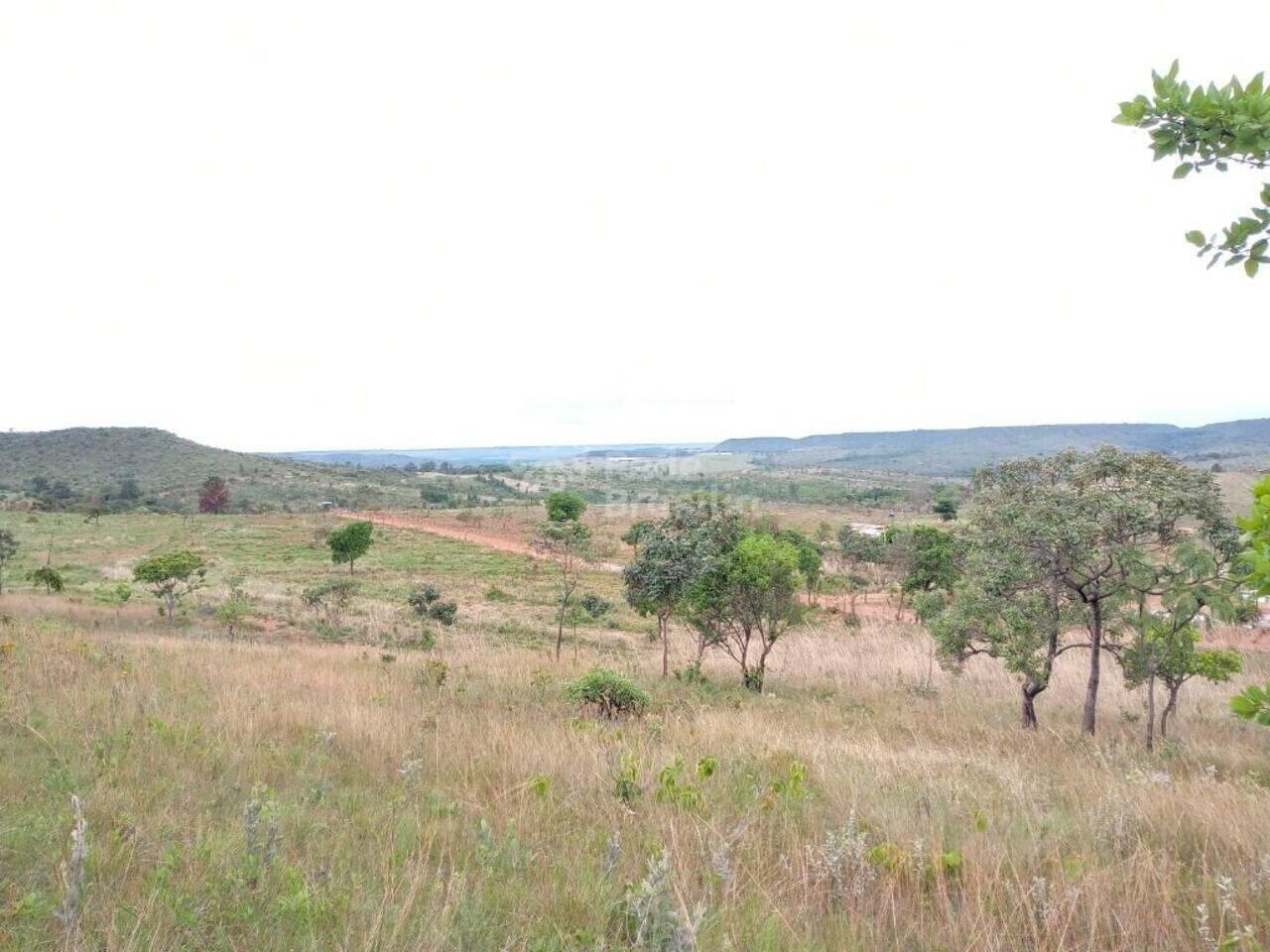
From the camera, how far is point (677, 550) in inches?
480

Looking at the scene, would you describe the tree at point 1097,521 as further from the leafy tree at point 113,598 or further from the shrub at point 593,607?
the leafy tree at point 113,598

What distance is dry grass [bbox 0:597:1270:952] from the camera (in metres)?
2.38

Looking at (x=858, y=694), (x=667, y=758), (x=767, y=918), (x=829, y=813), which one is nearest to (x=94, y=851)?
(x=767, y=918)

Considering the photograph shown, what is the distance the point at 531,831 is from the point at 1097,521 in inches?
297

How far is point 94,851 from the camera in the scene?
2670mm

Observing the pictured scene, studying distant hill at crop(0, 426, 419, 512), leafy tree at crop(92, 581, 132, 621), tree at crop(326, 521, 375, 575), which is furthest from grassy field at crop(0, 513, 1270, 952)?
distant hill at crop(0, 426, 419, 512)

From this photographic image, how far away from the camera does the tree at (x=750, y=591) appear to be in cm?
1149

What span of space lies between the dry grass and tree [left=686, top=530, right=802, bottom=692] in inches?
196

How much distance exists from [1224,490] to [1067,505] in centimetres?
174

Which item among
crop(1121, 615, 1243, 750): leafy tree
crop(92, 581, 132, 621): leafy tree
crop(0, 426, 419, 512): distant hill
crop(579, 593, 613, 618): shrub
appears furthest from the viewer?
crop(0, 426, 419, 512): distant hill

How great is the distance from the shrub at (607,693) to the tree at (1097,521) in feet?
17.4

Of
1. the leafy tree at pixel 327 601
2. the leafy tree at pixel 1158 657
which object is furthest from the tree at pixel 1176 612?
the leafy tree at pixel 327 601

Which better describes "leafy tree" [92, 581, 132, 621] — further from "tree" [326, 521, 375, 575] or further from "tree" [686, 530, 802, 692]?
"tree" [686, 530, 802, 692]

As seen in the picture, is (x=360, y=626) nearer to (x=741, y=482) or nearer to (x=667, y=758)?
(x=667, y=758)
